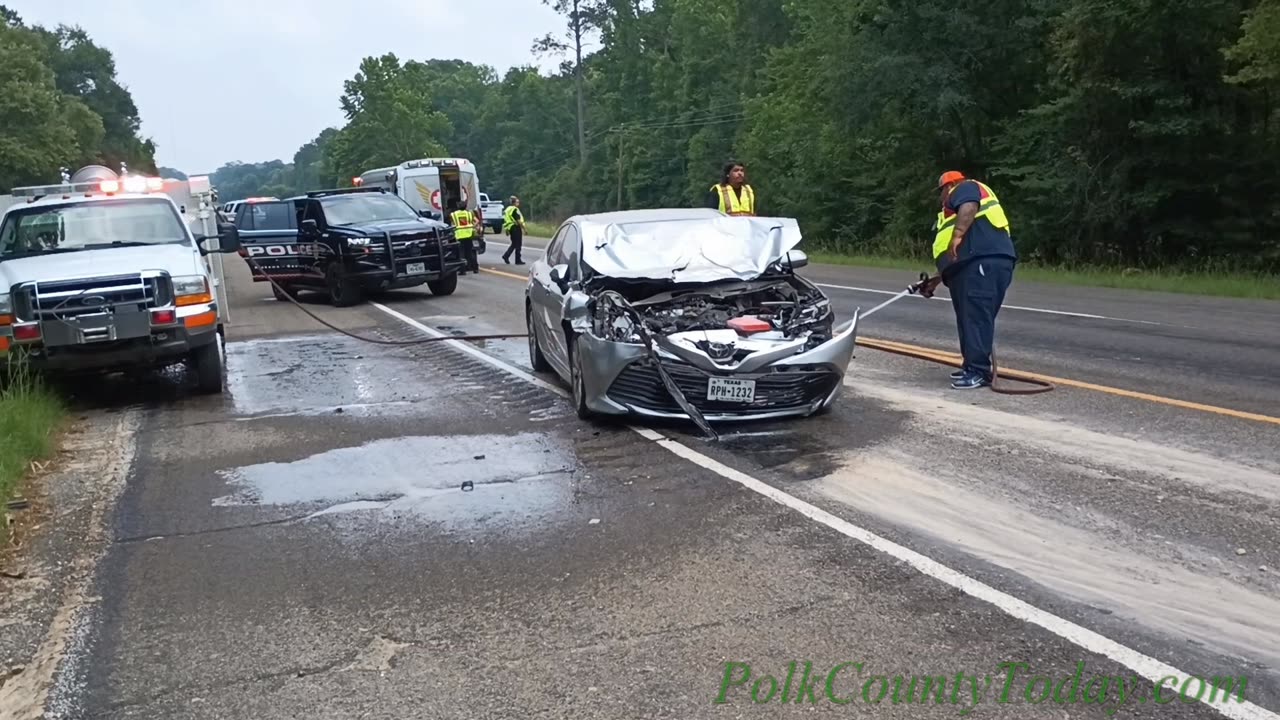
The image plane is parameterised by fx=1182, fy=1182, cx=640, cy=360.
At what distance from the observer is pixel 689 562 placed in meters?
5.37

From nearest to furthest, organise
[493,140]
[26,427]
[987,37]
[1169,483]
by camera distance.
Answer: [1169,483]
[26,427]
[987,37]
[493,140]

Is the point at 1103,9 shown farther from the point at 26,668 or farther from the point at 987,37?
the point at 26,668

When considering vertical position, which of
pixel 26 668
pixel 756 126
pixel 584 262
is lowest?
pixel 26 668

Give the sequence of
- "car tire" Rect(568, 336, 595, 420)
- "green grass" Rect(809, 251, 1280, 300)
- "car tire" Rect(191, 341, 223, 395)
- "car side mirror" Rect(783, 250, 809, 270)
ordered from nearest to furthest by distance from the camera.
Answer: "car tire" Rect(568, 336, 595, 420) < "car side mirror" Rect(783, 250, 809, 270) < "car tire" Rect(191, 341, 223, 395) < "green grass" Rect(809, 251, 1280, 300)

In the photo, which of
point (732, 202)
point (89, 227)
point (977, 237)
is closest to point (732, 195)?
point (732, 202)

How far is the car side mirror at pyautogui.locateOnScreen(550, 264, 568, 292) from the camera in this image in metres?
9.29

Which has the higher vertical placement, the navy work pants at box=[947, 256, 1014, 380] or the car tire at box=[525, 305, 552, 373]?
the navy work pants at box=[947, 256, 1014, 380]

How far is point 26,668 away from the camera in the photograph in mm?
4688

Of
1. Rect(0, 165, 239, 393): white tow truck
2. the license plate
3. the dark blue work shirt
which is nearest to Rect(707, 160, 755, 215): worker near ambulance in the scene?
the dark blue work shirt

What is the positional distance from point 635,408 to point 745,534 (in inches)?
99.3

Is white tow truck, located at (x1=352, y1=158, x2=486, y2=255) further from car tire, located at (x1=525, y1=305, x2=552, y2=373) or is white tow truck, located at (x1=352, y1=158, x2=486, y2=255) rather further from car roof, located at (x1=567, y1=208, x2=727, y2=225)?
car roof, located at (x1=567, y1=208, x2=727, y2=225)

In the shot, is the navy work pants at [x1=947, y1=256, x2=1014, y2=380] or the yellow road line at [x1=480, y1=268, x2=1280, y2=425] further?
the navy work pants at [x1=947, y1=256, x2=1014, y2=380]

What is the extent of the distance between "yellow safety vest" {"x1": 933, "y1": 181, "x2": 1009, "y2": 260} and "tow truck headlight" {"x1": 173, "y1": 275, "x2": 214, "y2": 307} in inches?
248

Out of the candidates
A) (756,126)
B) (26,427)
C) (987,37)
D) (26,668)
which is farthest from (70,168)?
(26,668)
